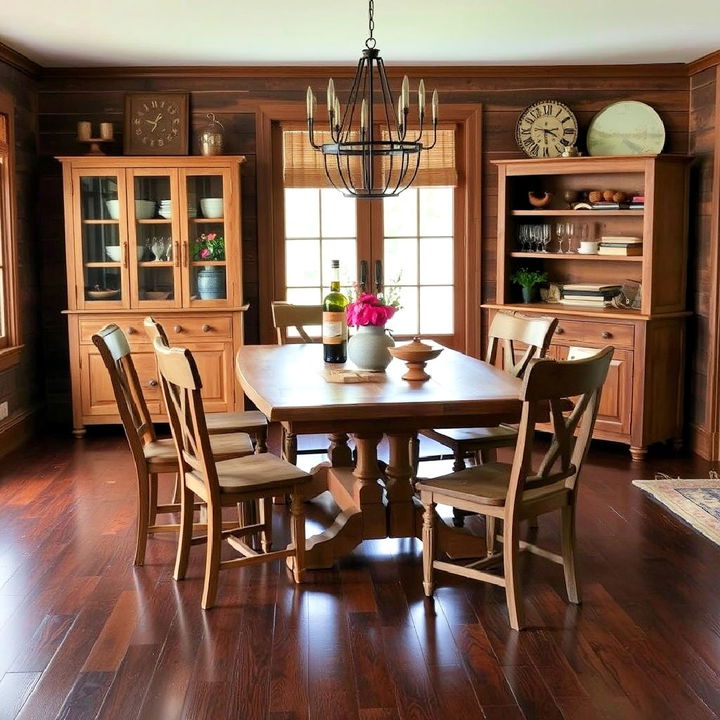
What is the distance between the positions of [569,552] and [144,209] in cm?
375

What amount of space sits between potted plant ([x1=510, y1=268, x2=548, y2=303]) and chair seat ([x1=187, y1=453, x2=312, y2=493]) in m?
3.01

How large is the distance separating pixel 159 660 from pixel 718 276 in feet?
13.0

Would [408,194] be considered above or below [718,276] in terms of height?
above

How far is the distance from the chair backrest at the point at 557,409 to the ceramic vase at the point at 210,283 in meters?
3.28

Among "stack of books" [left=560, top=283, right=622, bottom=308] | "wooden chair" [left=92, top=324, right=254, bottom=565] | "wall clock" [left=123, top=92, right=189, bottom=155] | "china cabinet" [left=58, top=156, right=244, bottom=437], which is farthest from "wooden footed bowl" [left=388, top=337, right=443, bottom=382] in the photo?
"wall clock" [left=123, top=92, right=189, bottom=155]

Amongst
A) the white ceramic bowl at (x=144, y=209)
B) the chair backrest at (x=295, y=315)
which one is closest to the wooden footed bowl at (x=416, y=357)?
the chair backrest at (x=295, y=315)

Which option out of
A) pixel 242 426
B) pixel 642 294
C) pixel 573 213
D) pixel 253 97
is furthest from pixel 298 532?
pixel 253 97

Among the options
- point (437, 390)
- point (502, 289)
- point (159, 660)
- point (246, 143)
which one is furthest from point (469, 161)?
point (159, 660)

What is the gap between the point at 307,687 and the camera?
277cm

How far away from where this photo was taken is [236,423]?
4.34 metres

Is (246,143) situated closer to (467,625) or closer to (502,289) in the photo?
(502,289)

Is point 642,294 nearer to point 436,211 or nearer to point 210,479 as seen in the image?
point 436,211

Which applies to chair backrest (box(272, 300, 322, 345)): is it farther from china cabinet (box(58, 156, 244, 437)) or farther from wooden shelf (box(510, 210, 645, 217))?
wooden shelf (box(510, 210, 645, 217))

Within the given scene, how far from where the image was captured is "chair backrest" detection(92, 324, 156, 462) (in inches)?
141
